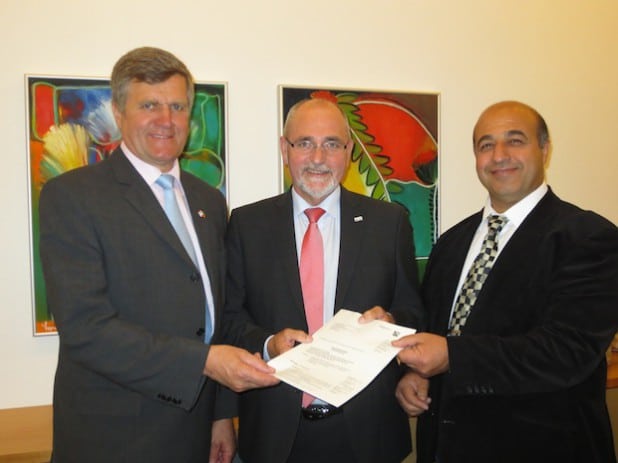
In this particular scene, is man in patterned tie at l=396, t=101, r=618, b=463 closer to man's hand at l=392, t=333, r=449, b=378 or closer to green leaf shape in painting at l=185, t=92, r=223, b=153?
man's hand at l=392, t=333, r=449, b=378

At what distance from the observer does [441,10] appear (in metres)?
3.35

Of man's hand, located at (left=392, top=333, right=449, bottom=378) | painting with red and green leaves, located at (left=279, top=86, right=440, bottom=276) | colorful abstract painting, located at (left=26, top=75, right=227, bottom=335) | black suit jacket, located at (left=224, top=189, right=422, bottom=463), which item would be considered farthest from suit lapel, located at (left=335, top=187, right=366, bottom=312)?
colorful abstract painting, located at (left=26, top=75, right=227, bottom=335)

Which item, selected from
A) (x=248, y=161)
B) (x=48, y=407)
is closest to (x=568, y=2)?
(x=248, y=161)

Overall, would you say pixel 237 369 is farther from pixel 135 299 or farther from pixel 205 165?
pixel 205 165

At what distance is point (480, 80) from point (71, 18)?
252 cm

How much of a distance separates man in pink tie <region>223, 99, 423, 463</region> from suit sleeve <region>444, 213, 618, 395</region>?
316 mm

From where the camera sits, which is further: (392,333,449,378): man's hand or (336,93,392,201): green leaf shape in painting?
(336,93,392,201): green leaf shape in painting

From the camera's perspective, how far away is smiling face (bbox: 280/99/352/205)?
2.14 meters

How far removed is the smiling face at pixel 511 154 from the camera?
2.05 metres

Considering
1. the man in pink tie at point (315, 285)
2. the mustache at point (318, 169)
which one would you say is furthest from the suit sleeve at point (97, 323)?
the mustache at point (318, 169)

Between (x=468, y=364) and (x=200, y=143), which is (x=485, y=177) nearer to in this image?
(x=468, y=364)

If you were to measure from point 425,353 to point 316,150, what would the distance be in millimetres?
919

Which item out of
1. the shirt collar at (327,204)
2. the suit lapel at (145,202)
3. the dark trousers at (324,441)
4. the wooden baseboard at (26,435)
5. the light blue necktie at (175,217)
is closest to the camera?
the suit lapel at (145,202)

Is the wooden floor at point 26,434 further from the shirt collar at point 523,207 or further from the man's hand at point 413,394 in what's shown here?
the shirt collar at point 523,207
